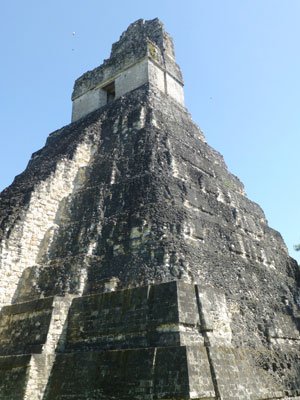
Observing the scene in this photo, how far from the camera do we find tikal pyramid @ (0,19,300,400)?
6297mm

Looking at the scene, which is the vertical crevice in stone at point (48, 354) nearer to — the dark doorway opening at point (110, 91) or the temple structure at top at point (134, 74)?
the temple structure at top at point (134, 74)

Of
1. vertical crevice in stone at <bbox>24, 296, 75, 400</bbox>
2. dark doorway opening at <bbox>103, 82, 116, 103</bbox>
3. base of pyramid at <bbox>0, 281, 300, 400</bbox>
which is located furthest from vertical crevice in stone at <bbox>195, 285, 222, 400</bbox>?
dark doorway opening at <bbox>103, 82, 116, 103</bbox>

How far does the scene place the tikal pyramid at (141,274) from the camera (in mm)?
6297

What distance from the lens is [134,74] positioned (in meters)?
15.4

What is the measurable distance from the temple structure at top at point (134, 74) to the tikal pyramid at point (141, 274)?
3.11 ft

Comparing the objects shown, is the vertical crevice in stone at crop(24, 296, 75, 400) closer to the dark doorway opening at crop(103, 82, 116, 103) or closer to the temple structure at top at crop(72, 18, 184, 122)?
the temple structure at top at crop(72, 18, 184, 122)

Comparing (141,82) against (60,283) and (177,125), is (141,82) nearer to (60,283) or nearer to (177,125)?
(177,125)

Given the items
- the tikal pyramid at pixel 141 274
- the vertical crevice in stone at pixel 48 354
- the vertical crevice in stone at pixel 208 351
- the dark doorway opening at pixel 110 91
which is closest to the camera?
the vertical crevice in stone at pixel 208 351

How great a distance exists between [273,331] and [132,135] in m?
7.61

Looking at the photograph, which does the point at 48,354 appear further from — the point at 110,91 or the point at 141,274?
the point at 110,91

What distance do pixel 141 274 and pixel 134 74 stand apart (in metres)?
10.7

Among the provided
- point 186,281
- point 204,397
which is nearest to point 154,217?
point 186,281

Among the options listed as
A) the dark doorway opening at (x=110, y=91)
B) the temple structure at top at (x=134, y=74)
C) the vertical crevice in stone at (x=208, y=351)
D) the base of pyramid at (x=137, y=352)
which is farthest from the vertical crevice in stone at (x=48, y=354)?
the dark doorway opening at (x=110, y=91)

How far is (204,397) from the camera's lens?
5.49m
